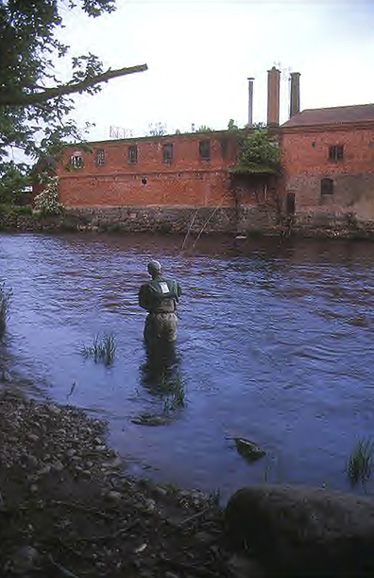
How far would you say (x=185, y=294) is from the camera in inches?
619

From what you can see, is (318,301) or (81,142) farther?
(318,301)

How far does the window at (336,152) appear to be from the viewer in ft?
108

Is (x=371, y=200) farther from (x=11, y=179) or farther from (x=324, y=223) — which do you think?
(x=11, y=179)

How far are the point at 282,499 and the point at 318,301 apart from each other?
37.3 ft

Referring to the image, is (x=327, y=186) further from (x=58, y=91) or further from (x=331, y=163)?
(x=58, y=91)

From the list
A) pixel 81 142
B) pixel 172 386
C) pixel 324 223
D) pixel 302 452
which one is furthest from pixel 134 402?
pixel 324 223

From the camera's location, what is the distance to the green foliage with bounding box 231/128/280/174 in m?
34.5

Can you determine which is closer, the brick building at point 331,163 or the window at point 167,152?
the brick building at point 331,163

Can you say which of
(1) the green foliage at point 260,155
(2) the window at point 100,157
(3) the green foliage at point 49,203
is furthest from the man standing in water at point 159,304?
(3) the green foliage at point 49,203

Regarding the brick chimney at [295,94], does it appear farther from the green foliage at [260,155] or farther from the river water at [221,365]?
the river water at [221,365]

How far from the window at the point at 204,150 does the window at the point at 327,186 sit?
26.5 ft

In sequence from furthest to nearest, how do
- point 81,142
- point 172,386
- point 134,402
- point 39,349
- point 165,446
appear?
point 39,349
point 172,386
point 134,402
point 165,446
point 81,142

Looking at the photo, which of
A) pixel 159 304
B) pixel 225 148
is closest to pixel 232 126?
pixel 225 148

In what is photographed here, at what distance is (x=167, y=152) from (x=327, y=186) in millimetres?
11564
